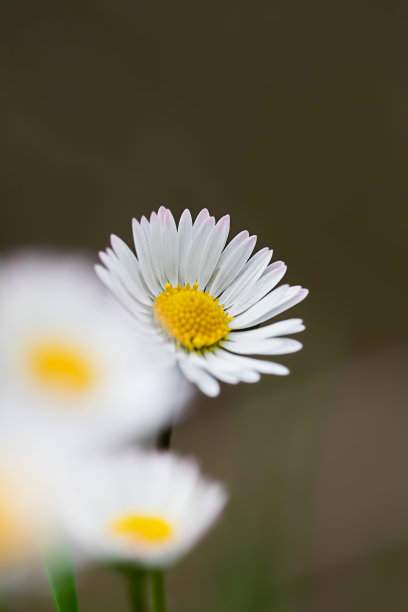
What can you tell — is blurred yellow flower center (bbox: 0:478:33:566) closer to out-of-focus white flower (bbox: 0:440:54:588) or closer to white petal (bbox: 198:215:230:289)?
out-of-focus white flower (bbox: 0:440:54:588)

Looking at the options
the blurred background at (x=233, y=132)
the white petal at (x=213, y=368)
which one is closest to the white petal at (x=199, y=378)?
the white petal at (x=213, y=368)

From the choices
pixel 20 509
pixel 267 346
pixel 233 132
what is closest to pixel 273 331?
pixel 267 346

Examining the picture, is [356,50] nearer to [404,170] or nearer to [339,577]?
[404,170]

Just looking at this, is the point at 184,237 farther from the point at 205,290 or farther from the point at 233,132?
the point at 233,132

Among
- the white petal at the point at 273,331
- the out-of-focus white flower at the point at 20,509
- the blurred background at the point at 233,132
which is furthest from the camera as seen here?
the blurred background at the point at 233,132

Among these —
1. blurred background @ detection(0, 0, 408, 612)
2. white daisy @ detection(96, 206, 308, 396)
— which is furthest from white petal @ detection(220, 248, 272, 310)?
blurred background @ detection(0, 0, 408, 612)

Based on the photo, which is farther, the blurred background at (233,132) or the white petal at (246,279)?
the blurred background at (233,132)

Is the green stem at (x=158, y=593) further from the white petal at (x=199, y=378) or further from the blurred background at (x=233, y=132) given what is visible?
the blurred background at (x=233, y=132)

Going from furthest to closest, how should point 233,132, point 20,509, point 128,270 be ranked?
point 233,132 → point 128,270 → point 20,509
